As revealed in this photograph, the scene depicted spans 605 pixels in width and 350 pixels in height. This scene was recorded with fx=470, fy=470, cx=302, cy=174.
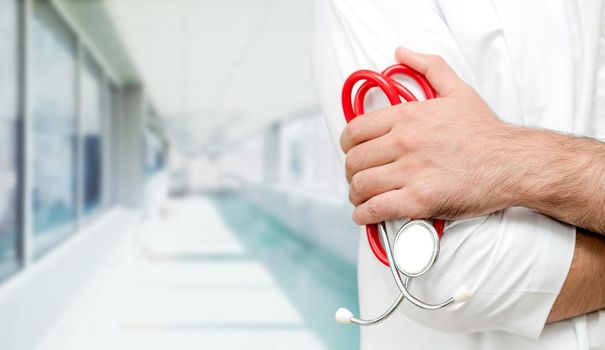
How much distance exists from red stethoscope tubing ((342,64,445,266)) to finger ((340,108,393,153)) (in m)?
0.03

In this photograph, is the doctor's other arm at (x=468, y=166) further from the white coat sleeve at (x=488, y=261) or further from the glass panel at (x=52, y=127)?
the glass panel at (x=52, y=127)

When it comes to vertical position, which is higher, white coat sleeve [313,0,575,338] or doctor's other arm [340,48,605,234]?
doctor's other arm [340,48,605,234]

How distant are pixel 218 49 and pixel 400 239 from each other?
594 centimetres

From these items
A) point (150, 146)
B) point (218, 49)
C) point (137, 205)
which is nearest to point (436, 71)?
point (218, 49)

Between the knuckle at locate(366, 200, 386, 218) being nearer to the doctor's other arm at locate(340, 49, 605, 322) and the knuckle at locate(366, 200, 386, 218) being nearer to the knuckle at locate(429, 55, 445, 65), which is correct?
the doctor's other arm at locate(340, 49, 605, 322)

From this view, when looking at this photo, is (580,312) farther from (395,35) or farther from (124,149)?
(124,149)

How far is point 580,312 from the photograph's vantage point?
1.98ft

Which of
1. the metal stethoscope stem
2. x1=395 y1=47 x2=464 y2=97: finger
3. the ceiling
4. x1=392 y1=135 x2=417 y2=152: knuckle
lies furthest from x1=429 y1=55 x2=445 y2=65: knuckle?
the ceiling

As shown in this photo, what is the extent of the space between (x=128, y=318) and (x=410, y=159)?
154 inches

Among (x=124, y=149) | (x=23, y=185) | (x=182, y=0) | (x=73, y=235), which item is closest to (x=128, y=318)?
(x=23, y=185)

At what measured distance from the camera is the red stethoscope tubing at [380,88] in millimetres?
600

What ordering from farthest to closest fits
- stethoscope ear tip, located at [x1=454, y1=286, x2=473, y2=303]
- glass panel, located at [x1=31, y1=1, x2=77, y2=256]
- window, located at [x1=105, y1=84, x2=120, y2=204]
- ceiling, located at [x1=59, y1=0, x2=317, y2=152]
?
window, located at [x1=105, y1=84, x2=120, y2=204] → ceiling, located at [x1=59, y1=0, x2=317, y2=152] → glass panel, located at [x1=31, y1=1, x2=77, y2=256] → stethoscope ear tip, located at [x1=454, y1=286, x2=473, y2=303]

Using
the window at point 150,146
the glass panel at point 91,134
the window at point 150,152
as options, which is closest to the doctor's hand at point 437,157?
the glass panel at point 91,134

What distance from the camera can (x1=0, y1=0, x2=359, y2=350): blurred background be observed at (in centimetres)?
327
